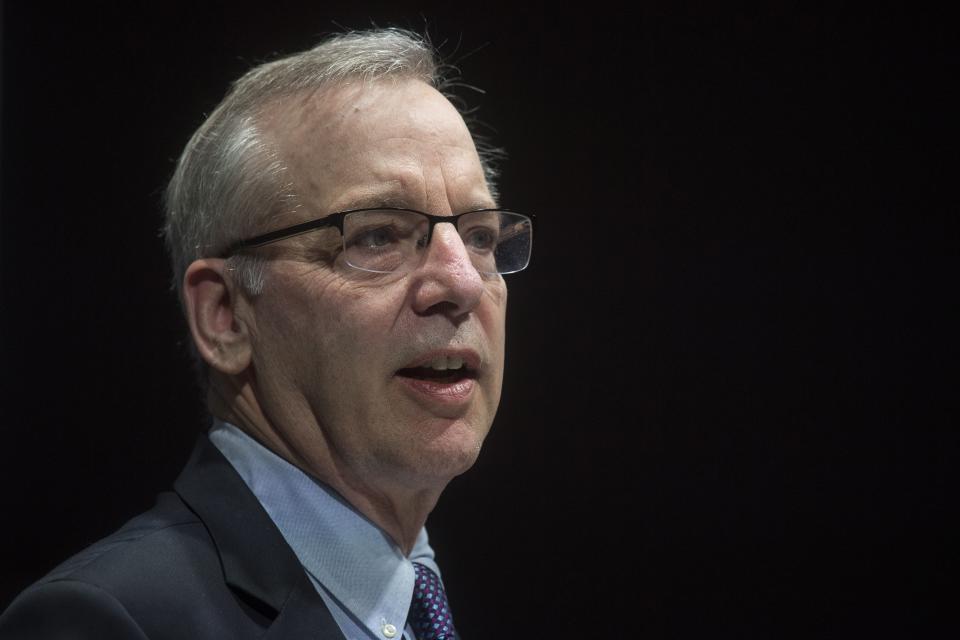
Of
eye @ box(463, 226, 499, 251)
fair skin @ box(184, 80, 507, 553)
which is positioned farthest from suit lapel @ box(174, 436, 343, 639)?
eye @ box(463, 226, 499, 251)

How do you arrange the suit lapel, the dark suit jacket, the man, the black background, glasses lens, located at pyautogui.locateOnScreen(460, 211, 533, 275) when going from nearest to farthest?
the dark suit jacket → the suit lapel → the man → glasses lens, located at pyautogui.locateOnScreen(460, 211, 533, 275) → the black background

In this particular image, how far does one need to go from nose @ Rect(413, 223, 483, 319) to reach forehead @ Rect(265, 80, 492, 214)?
0.06m

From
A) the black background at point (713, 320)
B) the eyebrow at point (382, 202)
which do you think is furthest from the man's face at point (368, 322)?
the black background at point (713, 320)

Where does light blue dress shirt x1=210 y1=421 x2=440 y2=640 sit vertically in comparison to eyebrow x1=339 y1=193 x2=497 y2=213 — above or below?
below

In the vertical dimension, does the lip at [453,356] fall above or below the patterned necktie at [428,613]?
above

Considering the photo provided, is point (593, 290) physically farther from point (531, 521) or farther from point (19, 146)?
point (19, 146)

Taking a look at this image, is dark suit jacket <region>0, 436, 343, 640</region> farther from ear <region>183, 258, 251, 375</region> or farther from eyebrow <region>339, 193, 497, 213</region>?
eyebrow <region>339, 193, 497, 213</region>

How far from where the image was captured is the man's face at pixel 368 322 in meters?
1.42

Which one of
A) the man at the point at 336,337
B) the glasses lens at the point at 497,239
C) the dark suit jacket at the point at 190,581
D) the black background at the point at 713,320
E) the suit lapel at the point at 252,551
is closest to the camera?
the dark suit jacket at the point at 190,581

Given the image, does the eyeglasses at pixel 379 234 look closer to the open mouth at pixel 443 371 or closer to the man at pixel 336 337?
the man at pixel 336 337

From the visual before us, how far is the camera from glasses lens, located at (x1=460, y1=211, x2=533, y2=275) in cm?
157

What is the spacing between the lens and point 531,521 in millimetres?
2363

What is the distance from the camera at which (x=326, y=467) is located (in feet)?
4.78

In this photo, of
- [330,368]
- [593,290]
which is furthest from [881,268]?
[330,368]
